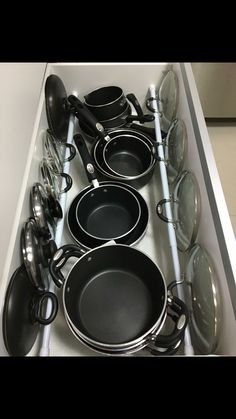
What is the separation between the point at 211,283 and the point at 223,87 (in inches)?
42.7

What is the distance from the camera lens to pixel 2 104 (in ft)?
2.03

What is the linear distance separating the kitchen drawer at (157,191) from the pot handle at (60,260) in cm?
8

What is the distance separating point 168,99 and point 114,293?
678 mm

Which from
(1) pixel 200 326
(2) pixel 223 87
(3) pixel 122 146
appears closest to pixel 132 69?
(3) pixel 122 146

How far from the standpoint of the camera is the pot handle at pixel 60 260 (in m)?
0.69

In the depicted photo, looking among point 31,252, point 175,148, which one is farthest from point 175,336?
point 175,148

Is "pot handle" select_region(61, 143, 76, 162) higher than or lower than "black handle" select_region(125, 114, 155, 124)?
lower

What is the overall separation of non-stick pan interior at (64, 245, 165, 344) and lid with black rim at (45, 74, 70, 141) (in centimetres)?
44

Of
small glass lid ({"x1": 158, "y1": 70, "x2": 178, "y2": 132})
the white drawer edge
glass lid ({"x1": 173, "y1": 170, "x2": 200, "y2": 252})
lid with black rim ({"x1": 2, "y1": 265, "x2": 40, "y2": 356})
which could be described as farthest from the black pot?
lid with black rim ({"x1": 2, "y1": 265, "x2": 40, "y2": 356})

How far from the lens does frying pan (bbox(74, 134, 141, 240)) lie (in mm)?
943

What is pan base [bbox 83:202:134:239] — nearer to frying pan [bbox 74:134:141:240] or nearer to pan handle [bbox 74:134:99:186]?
frying pan [bbox 74:134:141:240]

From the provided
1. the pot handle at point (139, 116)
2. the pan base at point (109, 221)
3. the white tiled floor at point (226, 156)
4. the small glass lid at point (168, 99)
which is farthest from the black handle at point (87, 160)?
the white tiled floor at point (226, 156)

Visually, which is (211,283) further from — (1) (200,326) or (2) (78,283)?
(2) (78,283)

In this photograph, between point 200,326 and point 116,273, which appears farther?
point 116,273
